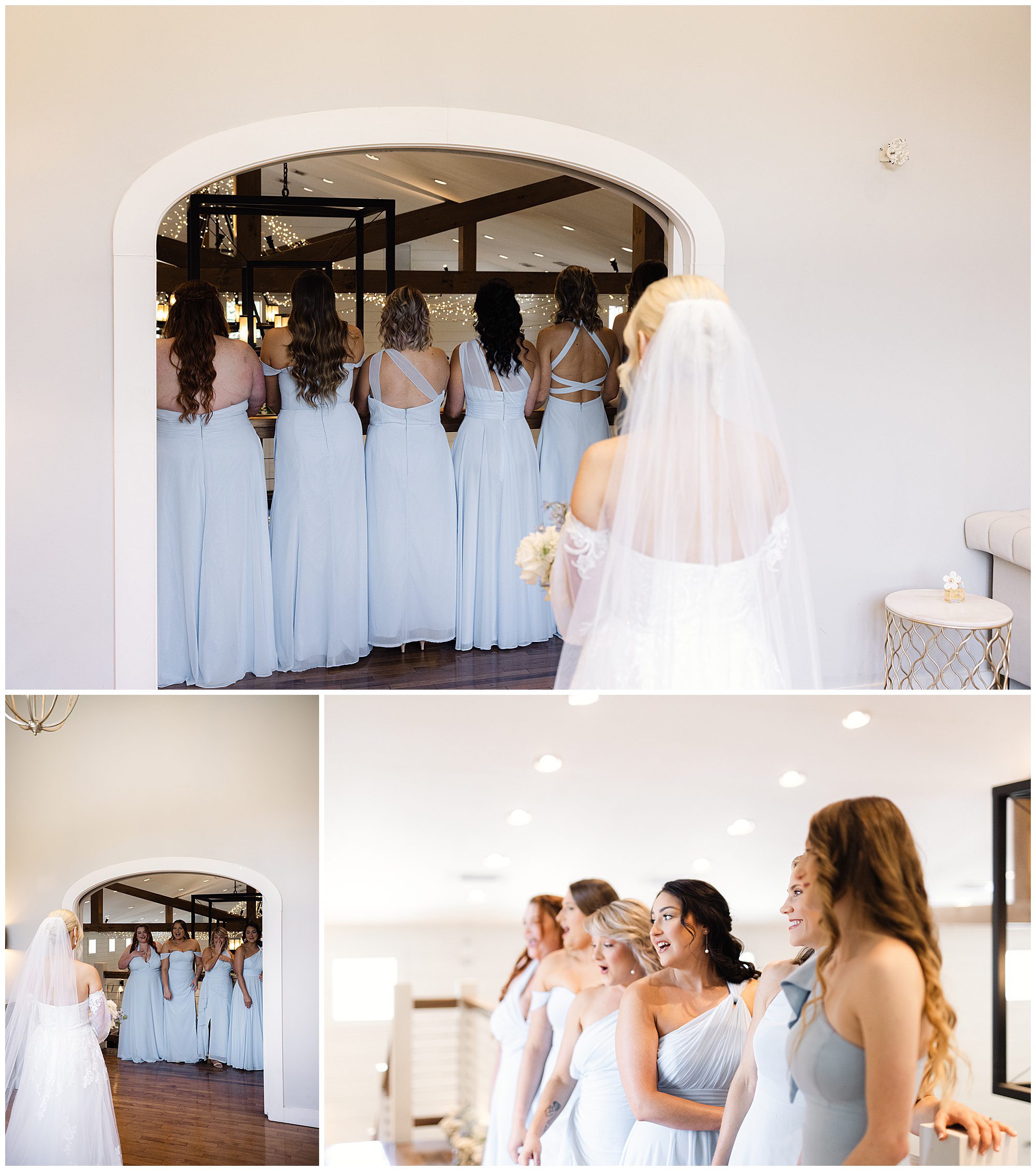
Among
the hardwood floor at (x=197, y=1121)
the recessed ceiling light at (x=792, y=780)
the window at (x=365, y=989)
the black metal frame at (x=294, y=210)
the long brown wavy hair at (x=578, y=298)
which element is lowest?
the hardwood floor at (x=197, y=1121)

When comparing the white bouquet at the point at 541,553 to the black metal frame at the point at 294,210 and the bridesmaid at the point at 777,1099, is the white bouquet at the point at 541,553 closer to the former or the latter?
the bridesmaid at the point at 777,1099

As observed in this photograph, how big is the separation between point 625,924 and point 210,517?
10.9ft

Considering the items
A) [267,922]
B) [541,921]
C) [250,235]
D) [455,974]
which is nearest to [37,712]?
[267,922]

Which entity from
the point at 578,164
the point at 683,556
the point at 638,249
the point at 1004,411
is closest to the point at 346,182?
the point at 638,249

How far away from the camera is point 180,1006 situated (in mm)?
2291

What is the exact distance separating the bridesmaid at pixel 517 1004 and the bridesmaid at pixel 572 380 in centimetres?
326

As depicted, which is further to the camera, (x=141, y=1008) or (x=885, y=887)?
(x=141, y=1008)

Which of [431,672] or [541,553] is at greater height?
[541,553]

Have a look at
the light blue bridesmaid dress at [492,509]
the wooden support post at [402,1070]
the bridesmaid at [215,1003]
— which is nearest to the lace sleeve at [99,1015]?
the bridesmaid at [215,1003]

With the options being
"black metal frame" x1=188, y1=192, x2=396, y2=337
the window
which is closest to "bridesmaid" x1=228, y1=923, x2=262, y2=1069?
the window

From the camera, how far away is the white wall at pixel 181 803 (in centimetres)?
A: 193

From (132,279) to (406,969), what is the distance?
297 centimetres

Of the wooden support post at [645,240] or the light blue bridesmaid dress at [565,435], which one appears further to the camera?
the wooden support post at [645,240]

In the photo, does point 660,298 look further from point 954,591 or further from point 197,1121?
point 954,591
